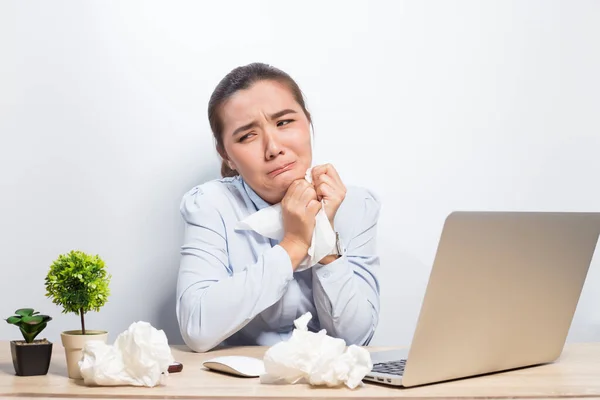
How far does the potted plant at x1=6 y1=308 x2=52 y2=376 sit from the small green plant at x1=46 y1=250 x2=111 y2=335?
43 millimetres

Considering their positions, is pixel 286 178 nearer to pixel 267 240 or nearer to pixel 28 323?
pixel 267 240

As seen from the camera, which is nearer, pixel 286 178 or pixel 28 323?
pixel 28 323

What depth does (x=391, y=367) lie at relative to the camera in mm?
1147

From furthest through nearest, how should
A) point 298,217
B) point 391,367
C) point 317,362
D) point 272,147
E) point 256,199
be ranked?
1. point 256,199
2. point 272,147
3. point 298,217
4. point 391,367
5. point 317,362

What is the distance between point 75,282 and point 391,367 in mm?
496

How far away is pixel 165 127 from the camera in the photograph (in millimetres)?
2311

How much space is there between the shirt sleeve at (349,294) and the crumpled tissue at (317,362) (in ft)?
1.94

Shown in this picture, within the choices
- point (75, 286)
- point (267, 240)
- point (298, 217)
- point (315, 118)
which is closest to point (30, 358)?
point (75, 286)

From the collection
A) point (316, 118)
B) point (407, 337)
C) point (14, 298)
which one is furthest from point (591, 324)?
point (14, 298)

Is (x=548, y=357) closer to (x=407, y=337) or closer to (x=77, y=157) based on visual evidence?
(x=407, y=337)

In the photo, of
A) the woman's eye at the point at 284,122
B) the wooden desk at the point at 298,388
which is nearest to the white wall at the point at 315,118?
the woman's eye at the point at 284,122

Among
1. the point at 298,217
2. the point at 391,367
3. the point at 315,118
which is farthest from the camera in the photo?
the point at 315,118

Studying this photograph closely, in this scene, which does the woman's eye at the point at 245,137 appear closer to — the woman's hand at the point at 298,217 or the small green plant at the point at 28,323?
the woman's hand at the point at 298,217

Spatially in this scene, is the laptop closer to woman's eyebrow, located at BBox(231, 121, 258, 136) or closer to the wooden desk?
the wooden desk
